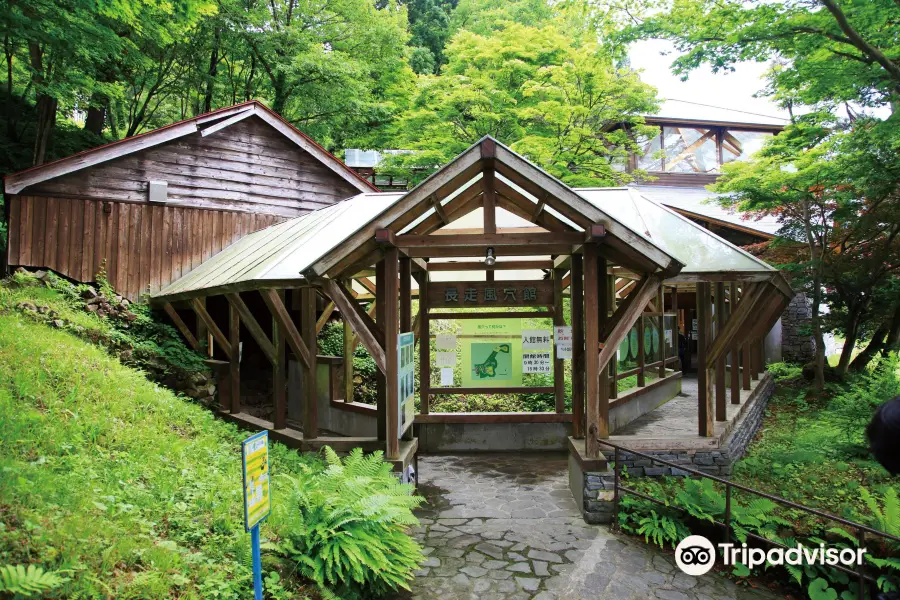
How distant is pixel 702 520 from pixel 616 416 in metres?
4.16

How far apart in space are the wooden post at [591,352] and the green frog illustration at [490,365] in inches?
142

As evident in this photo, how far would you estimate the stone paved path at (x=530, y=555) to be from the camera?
16.5ft

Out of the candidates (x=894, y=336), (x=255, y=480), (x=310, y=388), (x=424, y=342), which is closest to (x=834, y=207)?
(x=894, y=336)

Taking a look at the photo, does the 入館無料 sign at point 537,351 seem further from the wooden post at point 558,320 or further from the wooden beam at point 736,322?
the wooden beam at point 736,322

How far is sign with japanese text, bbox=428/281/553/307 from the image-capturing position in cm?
933

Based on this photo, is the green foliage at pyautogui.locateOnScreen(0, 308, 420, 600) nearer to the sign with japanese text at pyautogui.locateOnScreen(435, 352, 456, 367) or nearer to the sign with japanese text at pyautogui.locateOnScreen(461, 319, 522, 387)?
the sign with japanese text at pyautogui.locateOnScreen(435, 352, 456, 367)

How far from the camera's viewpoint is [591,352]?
21.6 feet

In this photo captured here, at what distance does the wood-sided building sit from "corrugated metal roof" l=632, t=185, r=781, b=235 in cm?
952

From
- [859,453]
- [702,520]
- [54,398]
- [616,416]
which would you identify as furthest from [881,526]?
[54,398]

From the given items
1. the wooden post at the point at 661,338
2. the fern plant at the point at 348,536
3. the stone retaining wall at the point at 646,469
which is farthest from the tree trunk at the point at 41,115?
the wooden post at the point at 661,338

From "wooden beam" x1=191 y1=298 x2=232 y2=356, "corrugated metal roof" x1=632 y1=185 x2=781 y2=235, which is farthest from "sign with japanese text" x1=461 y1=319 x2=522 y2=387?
"corrugated metal roof" x1=632 y1=185 x2=781 y2=235

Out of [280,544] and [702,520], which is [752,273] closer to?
[702,520]

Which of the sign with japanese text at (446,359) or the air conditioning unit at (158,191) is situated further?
the air conditioning unit at (158,191)

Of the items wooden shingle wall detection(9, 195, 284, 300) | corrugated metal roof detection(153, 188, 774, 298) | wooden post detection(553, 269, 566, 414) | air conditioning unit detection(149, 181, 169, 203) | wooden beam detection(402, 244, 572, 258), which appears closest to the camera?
wooden beam detection(402, 244, 572, 258)
